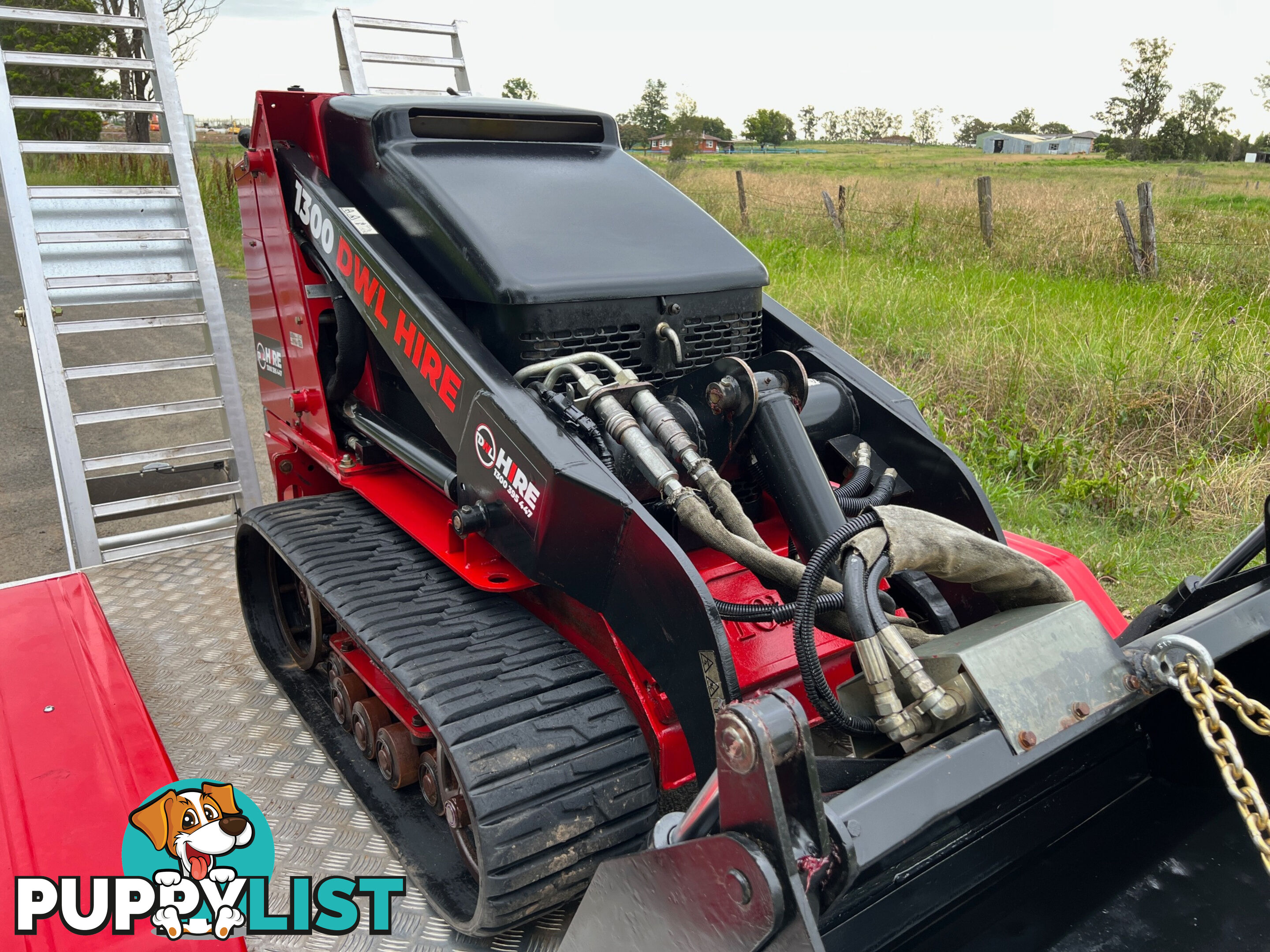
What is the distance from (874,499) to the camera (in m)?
2.15

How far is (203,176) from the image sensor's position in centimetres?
1606

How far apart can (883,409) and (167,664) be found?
2327 millimetres

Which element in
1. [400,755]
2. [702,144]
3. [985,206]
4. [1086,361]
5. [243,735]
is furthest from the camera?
[702,144]

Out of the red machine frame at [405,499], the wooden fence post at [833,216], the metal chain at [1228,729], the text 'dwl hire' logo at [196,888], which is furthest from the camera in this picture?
the wooden fence post at [833,216]

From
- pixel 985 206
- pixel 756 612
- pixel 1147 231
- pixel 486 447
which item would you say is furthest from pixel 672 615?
pixel 985 206

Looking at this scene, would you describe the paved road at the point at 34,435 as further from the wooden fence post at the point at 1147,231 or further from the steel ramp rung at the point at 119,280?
the wooden fence post at the point at 1147,231

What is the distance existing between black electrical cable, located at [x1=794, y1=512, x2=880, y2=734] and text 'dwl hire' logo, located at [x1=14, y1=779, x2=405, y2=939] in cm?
109

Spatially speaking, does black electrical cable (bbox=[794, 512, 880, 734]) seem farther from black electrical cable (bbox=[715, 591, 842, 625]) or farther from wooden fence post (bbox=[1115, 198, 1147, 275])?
wooden fence post (bbox=[1115, 198, 1147, 275])

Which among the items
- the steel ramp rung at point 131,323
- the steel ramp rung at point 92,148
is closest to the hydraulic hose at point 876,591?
the steel ramp rung at point 131,323

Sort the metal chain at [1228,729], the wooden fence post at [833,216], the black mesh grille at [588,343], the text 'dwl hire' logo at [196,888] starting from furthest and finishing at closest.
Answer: the wooden fence post at [833,216] → the black mesh grille at [588,343] → the text 'dwl hire' logo at [196,888] → the metal chain at [1228,729]

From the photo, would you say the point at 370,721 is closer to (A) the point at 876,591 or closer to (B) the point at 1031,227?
(A) the point at 876,591

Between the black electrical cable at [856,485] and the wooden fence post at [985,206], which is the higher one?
the wooden fence post at [985,206]

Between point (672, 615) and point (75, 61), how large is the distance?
3.83 meters

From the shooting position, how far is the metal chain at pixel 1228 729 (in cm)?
120
